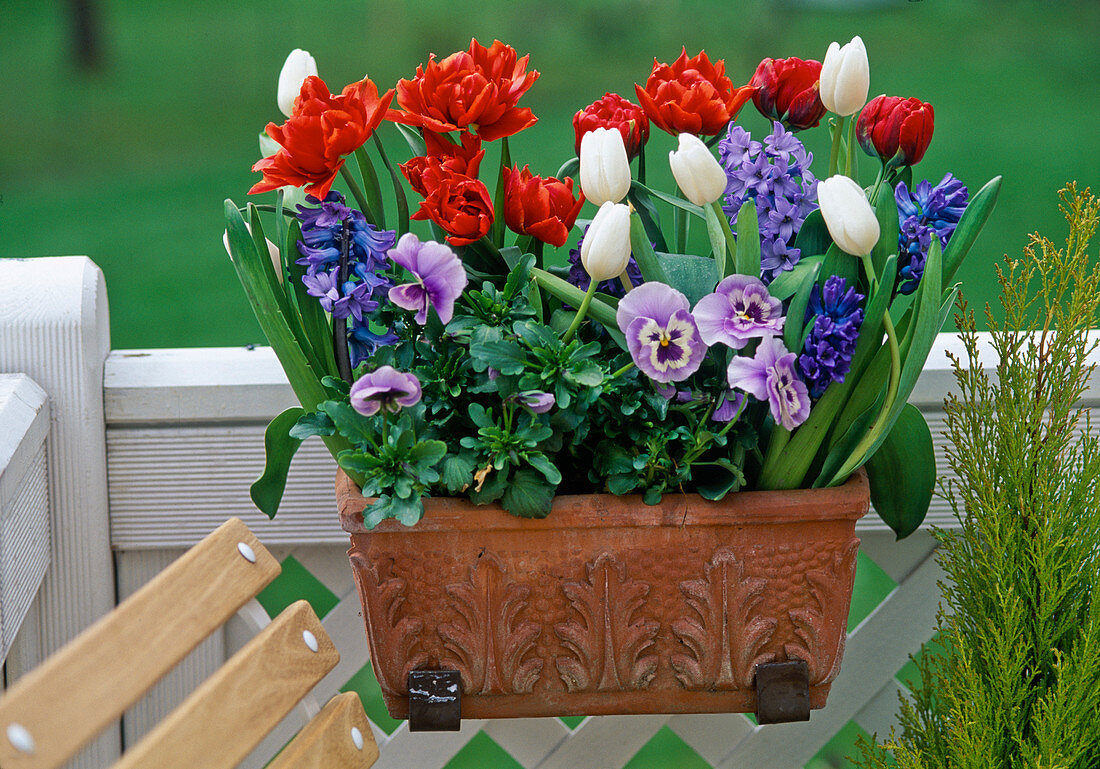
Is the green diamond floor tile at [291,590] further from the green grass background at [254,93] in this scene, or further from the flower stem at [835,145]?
the flower stem at [835,145]

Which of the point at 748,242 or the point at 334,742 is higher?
the point at 748,242

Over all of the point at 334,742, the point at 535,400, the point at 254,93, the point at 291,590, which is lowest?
the point at 291,590

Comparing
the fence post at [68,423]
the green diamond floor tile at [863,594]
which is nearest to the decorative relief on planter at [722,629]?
the fence post at [68,423]

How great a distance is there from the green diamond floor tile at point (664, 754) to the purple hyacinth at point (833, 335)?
1.03 meters

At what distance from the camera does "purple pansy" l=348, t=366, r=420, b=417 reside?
1.90ft

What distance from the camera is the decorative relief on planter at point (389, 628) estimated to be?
686mm

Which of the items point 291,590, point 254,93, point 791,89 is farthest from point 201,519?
point 254,93

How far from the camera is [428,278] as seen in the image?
612mm

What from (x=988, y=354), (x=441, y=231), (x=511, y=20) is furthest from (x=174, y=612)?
(x=511, y=20)

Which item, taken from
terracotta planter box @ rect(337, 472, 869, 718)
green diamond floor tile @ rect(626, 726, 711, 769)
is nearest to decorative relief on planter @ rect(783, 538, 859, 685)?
terracotta planter box @ rect(337, 472, 869, 718)

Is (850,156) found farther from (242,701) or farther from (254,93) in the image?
(254,93)

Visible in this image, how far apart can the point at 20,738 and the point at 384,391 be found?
0.82 ft

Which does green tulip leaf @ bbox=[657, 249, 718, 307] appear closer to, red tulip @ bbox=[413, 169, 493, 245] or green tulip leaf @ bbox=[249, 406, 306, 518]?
red tulip @ bbox=[413, 169, 493, 245]

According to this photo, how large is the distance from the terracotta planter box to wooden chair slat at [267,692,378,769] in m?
0.03
